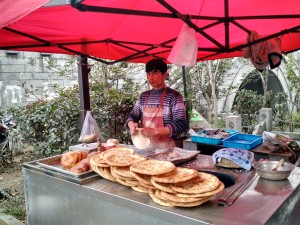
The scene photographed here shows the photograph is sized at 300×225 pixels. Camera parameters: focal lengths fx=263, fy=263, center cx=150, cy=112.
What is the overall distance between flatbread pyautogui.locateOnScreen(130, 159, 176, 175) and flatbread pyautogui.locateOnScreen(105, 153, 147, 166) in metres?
0.10

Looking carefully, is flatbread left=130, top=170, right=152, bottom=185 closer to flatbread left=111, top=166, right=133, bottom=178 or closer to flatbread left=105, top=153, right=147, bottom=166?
flatbread left=111, top=166, right=133, bottom=178

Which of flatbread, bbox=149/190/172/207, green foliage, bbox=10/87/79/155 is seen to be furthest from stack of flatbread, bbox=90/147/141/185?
green foliage, bbox=10/87/79/155

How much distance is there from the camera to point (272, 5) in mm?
2709

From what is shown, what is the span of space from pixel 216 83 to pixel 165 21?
5848 mm

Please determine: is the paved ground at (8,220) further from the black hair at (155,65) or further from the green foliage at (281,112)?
the green foliage at (281,112)

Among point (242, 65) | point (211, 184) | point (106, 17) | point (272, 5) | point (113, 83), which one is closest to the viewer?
point (211, 184)

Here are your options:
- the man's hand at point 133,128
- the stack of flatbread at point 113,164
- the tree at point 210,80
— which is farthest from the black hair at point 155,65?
the tree at point 210,80

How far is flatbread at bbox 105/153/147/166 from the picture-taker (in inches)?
71.2

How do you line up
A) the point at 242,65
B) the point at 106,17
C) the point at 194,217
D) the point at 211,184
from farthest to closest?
1. the point at 242,65
2. the point at 106,17
3. the point at 211,184
4. the point at 194,217

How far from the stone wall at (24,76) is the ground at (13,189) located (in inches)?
66.0

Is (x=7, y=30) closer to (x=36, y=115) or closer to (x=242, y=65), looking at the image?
(x=36, y=115)

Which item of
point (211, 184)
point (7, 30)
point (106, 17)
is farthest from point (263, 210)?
point (7, 30)

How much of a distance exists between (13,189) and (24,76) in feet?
12.8

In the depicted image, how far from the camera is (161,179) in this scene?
4.90 ft
